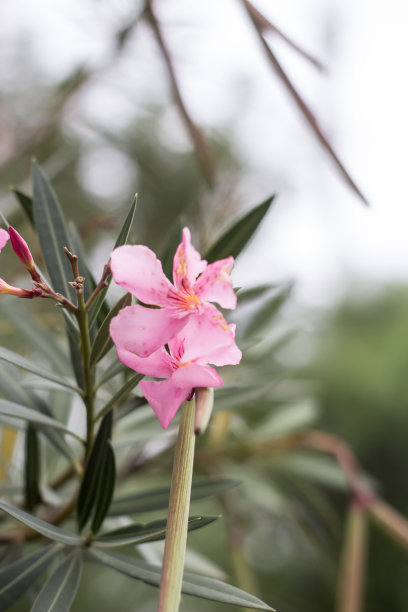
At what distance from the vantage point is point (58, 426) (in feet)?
0.96

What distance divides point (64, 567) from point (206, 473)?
367 mm

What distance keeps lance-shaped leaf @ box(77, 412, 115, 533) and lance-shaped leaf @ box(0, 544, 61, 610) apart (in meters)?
0.03

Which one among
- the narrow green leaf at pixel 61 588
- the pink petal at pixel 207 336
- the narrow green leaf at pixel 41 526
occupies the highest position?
the pink petal at pixel 207 336

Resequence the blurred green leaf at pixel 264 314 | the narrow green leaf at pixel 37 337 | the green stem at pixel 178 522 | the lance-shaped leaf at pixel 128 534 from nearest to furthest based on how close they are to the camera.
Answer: the green stem at pixel 178 522 → the lance-shaped leaf at pixel 128 534 → the narrow green leaf at pixel 37 337 → the blurred green leaf at pixel 264 314

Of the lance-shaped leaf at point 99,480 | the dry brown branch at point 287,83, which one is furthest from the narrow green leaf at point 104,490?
the dry brown branch at point 287,83

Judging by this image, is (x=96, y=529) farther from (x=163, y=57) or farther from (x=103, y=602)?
(x=103, y=602)

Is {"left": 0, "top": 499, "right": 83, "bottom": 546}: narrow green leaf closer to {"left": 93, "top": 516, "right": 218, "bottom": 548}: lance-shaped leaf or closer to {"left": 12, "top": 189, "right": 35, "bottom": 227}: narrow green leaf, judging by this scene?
{"left": 93, "top": 516, "right": 218, "bottom": 548}: lance-shaped leaf

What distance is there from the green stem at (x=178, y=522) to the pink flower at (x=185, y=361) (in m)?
0.01

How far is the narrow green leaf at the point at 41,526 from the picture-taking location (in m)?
0.22

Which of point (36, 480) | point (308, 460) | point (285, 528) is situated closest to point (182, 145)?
point (285, 528)

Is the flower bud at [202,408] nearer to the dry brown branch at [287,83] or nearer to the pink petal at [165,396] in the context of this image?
the pink petal at [165,396]

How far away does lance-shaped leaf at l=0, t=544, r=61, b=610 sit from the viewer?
263 millimetres

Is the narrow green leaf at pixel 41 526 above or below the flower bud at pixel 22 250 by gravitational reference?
below

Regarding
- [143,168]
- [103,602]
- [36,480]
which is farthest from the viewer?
[143,168]
